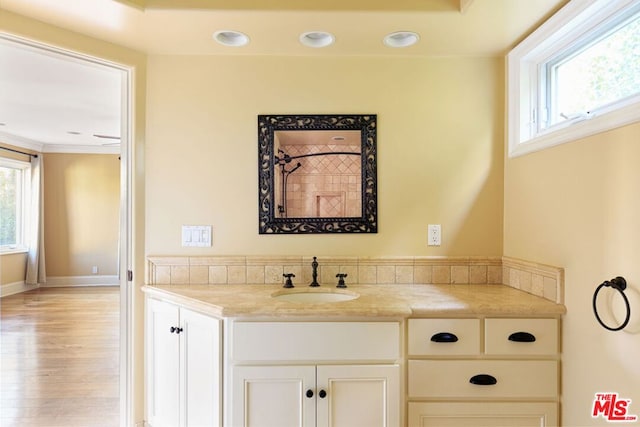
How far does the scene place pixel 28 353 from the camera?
9.91 feet

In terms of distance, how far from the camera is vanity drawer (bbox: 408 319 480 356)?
1.45 m

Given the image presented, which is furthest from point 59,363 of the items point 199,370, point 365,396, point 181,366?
point 365,396

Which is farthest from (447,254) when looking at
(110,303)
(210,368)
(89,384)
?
(110,303)

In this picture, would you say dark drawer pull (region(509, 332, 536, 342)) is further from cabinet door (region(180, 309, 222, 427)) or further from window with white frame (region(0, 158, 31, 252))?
window with white frame (region(0, 158, 31, 252))

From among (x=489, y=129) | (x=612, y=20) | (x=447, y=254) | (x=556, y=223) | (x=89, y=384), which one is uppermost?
(x=612, y=20)

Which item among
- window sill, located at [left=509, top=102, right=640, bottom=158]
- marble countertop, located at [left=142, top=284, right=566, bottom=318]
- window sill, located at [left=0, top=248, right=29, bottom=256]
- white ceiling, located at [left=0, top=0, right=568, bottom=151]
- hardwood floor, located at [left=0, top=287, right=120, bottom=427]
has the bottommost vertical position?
hardwood floor, located at [left=0, top=287, right=120, bottom=427]

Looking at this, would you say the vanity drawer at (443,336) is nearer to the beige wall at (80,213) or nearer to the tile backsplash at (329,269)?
the tile backsplash at (329,269)

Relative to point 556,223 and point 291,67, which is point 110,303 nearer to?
point 291,67

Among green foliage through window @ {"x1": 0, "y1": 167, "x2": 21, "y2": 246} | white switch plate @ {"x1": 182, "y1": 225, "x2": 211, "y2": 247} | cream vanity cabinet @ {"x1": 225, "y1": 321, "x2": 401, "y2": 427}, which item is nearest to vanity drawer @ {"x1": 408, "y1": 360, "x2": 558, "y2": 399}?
cream vanity cabinet @ {"x1": 225, "y1": 321, "x2": 401, "y2": 427}

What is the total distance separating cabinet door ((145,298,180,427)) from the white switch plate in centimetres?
37

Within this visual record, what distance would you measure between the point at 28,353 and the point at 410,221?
3.56 metres

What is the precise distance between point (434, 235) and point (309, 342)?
101cm

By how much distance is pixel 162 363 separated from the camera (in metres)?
1.75

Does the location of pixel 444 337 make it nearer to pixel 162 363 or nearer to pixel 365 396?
pixel 365 396
